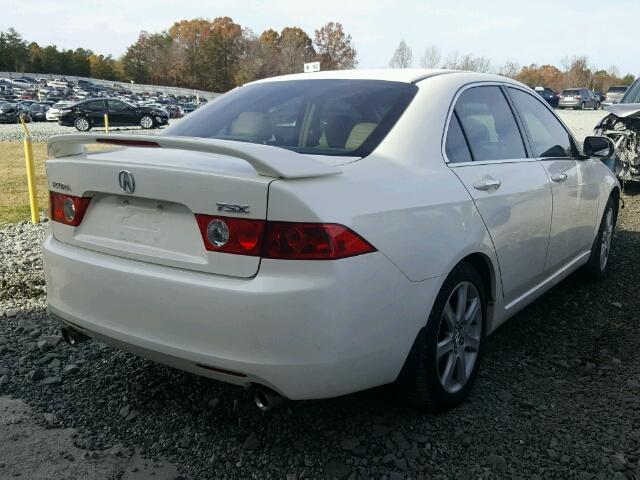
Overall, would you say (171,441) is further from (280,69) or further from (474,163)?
(280,69)

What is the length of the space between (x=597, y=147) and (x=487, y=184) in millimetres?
1847

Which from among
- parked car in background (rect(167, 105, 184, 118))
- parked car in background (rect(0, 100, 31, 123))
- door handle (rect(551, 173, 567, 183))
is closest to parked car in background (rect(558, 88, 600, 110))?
parked car in background (rect(167, 105, 184, 118))

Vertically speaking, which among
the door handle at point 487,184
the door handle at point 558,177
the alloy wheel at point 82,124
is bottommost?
the alloy wheel at point 82,124

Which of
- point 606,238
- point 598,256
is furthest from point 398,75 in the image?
point 606,238

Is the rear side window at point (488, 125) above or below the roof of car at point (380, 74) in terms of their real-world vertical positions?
below

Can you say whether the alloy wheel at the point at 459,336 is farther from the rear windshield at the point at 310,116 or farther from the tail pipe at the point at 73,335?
the tail pipe at the point at 73,335

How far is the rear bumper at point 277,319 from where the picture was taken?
213 centimetres

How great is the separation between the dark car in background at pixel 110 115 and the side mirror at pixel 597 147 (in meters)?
28.8

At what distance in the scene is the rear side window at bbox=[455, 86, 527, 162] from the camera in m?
3.13

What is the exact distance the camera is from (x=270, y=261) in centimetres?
215

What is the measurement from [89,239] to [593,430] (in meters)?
2.42

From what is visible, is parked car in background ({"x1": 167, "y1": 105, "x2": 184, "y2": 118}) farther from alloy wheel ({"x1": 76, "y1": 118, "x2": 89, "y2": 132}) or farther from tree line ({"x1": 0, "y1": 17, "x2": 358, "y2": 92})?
tree line ({"x1": 0, "y1": 17, "x2": 358, "y2": 92})

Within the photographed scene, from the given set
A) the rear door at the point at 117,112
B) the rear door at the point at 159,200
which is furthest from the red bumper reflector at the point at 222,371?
the rear door at the point at 117,112

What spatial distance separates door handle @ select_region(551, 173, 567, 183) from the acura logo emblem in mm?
2493
